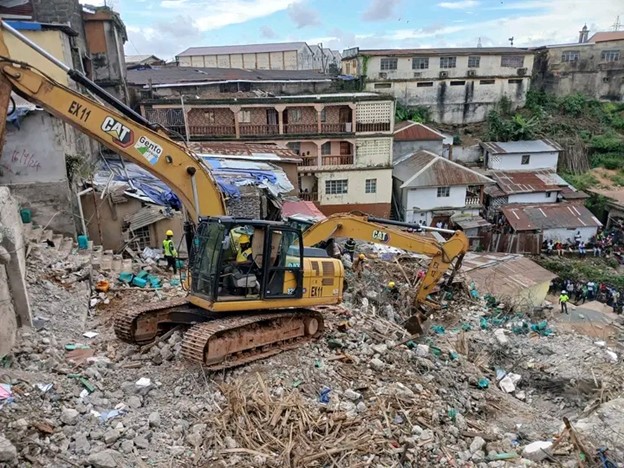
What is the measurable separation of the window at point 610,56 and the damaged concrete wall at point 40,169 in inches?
1663

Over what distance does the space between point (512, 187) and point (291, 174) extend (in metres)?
15.8

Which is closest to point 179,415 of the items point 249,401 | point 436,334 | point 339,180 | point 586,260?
point 249,401

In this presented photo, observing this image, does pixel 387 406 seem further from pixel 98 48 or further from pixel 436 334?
pixel 98 48

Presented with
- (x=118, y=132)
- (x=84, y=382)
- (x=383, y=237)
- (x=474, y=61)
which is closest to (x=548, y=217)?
(x=474, y=61)

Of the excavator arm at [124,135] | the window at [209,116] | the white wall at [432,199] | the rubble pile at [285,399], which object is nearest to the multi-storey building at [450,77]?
the white wall at [432,199]

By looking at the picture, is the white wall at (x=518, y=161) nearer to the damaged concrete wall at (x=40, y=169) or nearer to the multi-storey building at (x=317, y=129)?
the multi-storey building at (x=317, y=129)

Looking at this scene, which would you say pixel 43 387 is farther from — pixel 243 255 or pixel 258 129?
pixel 258 129

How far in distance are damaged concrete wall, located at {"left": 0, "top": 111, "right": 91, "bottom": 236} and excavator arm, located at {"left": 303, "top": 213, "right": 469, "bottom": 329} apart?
6.46m

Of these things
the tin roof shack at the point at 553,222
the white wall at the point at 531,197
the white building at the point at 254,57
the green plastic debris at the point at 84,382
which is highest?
the white building at the point at 254,57

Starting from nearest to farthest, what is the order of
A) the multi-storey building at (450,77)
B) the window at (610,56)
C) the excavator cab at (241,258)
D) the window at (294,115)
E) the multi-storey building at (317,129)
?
the excavator cab at (241,258) → the multi-storey building at (317,129) → the window at (294,115) → the multi-storey building at (450,77) → the window at (610,56)

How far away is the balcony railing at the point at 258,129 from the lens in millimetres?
25234

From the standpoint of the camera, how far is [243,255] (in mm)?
7312

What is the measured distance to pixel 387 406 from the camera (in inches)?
274

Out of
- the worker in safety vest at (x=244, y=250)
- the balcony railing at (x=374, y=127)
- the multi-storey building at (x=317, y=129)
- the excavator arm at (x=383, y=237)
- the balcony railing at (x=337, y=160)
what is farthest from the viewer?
the balcony railing at (x=337, y=160)
